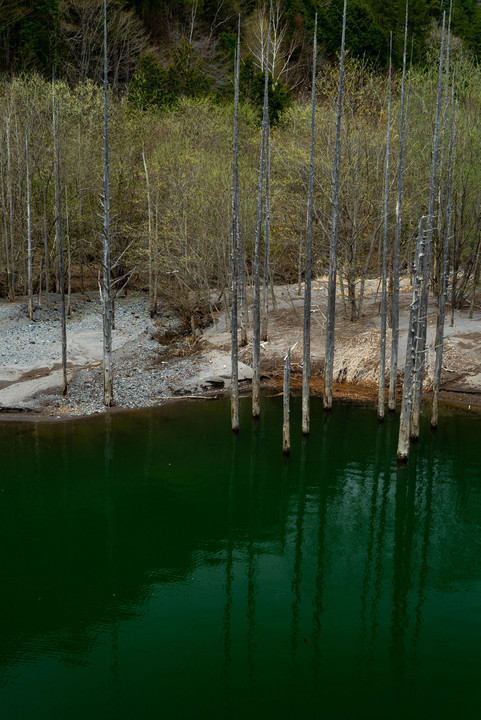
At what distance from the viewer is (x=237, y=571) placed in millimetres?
16500

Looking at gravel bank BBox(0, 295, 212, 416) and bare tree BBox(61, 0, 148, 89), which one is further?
bare tree BBox(61, 0, 148, 89)

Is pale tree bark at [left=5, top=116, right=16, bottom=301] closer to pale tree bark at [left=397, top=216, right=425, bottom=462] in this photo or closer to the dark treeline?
the dark treeline

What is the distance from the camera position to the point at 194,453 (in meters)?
24.1

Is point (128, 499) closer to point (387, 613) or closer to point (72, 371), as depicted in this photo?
point (387, 613)

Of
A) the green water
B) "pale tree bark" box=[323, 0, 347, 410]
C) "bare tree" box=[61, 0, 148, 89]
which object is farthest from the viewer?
"bare tree" box=[61, 0, 148, 89]

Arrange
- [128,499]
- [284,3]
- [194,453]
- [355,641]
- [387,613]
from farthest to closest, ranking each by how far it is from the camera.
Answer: [284,3] → [194,453] → [128,499] → [387,613] → [355,641]

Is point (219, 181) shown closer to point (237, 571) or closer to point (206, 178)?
point (206, 178)

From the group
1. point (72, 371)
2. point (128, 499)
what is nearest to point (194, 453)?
point (128, 499)

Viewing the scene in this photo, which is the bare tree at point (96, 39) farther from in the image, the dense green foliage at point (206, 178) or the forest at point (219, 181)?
the dense green foliage at point (206, 178)

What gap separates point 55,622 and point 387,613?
739 cm

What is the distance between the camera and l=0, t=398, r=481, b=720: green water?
12.2m

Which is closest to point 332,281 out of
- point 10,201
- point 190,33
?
point 10,201

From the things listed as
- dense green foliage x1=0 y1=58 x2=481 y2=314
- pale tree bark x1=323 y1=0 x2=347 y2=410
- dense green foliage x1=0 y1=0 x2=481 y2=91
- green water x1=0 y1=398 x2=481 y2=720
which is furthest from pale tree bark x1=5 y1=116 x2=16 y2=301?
pale tree bark x1=323 y1=0 x2=347 y2=410

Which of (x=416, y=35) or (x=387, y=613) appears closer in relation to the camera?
(x=387, y=613)
